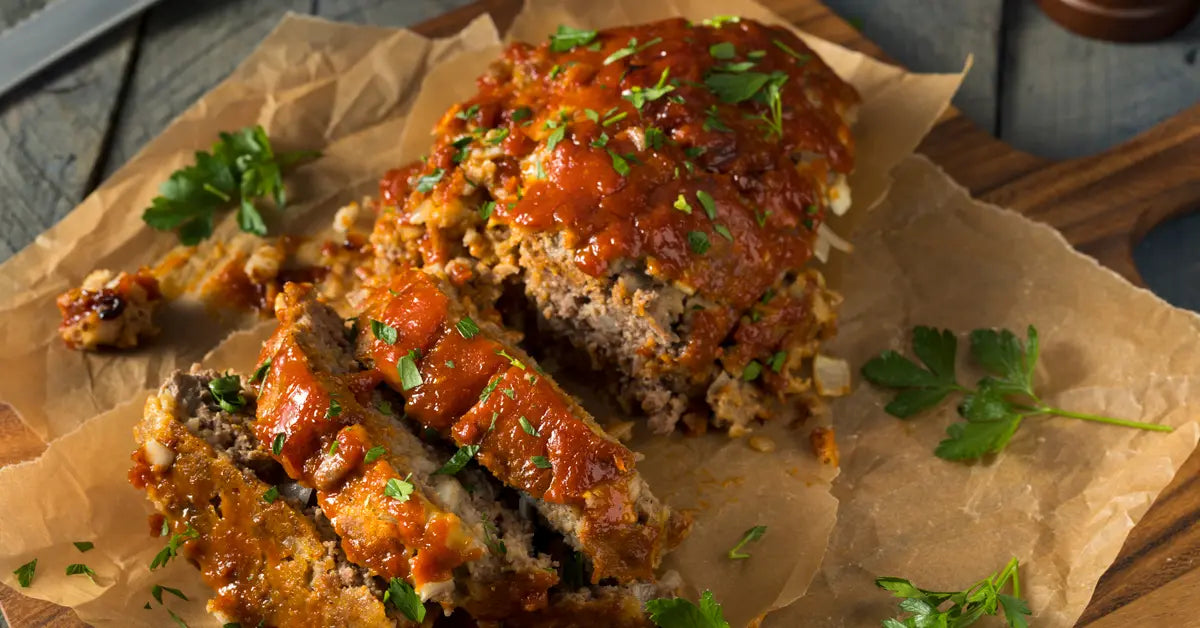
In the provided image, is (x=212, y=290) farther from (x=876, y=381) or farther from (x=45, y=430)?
(x=876, y=381)

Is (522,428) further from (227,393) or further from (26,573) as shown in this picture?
(26,573)

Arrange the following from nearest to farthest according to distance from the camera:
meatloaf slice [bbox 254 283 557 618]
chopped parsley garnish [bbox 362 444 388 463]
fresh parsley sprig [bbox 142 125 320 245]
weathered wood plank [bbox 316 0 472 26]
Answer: meatloaf slice [bbox 254 283 557 618], chopped parsley garnish [bbox 362 444 388 463], fresh parsley sprig [bbox 142 125 320 245], weathered wood plank [bbox 316 0 472 26]

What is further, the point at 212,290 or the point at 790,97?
the point at 212,290

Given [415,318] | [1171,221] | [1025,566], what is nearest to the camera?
[415,318]

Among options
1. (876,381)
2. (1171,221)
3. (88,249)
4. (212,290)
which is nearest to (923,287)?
(876,381)

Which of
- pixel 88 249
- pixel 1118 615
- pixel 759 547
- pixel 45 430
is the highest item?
pixel 88 249

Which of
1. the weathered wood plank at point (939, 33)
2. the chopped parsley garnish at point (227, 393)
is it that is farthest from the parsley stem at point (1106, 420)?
the chopped parsley garnish at point (227, 393)

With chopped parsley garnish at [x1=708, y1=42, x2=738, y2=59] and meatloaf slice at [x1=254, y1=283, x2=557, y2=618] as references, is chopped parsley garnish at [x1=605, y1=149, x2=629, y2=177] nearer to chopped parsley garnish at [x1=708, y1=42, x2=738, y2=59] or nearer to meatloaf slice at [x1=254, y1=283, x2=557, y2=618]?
chopped parsley garnish at [x1=708, y1=42, x2=738, y2=59]

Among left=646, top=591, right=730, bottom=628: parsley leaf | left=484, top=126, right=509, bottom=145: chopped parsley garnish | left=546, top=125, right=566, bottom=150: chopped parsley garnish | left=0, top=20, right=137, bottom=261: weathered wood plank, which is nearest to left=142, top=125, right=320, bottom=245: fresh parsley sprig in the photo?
left=0, top=20, right=137, bottom=261: weathered wood plank
